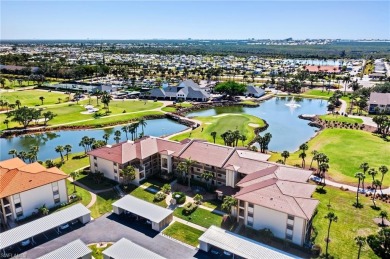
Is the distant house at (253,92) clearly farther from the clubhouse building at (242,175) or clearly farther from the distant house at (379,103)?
the clubhouse building at (242,175)

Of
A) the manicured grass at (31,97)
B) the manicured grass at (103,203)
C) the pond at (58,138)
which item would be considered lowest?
the pond at (58,138)

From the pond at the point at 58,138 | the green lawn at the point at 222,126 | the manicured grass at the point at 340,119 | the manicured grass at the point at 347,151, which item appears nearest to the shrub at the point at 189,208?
the manicured grass at the point at 347,151

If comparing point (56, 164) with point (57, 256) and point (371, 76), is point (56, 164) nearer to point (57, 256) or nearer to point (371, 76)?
point (57, 256)

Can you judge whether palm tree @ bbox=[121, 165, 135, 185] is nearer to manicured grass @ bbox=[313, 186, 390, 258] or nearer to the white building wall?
the white building wall

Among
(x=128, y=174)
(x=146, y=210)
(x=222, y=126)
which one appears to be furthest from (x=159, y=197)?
(x=222, y=126)

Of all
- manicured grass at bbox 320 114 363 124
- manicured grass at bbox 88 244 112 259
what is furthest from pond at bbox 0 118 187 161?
manicured grass at bbox 320 114 363 124

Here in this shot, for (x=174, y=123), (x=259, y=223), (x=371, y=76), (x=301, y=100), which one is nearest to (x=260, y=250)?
(x=259, y=223)
